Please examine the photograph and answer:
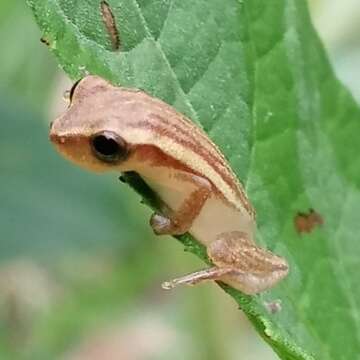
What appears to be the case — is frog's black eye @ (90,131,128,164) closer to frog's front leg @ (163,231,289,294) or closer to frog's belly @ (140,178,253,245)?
frog's belly @ (140,178,253,245)

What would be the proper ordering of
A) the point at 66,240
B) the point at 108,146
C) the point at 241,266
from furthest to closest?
the point at 66,240 < the point at 241,266 < the point at 108,146

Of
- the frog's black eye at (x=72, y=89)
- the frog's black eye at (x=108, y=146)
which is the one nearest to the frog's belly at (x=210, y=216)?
the frog's black eye at (x=108, y=146)

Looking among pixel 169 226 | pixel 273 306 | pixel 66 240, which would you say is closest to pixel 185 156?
pixel 169 226

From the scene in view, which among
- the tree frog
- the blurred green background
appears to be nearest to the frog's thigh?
the tree frog

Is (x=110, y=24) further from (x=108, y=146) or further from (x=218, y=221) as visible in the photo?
(x=218, y=221)

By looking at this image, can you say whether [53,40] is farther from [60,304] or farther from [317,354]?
[60,304]

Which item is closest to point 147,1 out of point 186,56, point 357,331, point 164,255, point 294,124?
point 186,56

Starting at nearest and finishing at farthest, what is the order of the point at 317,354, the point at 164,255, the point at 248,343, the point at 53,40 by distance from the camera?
the point at 53,40, the point at 317,354, the point at 164,255, the point at 248,343
